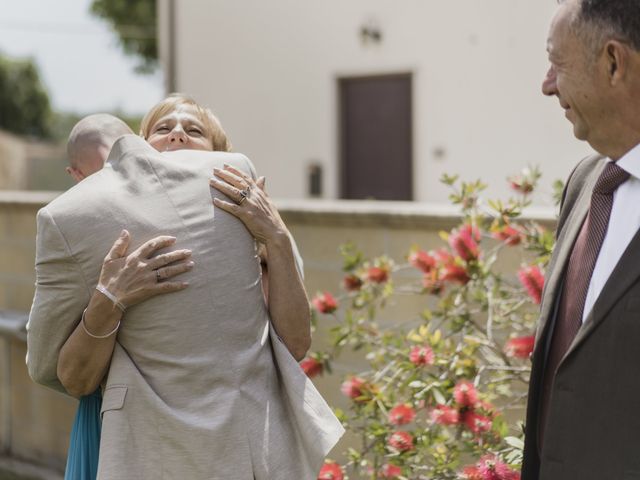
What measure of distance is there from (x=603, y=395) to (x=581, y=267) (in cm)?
28

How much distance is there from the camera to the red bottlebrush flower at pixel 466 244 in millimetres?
3576

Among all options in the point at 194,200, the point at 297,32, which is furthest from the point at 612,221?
the point at 297,32

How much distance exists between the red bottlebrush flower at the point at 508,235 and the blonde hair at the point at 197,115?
4.12 feet

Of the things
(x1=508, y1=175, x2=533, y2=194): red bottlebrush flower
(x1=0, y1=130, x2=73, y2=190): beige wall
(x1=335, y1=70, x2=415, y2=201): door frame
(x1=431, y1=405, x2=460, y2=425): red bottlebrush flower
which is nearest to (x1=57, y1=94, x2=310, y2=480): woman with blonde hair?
(x1=431, y1=405, x2=460, y2=425): red bottlebrush flower

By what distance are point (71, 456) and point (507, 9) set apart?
7.96m

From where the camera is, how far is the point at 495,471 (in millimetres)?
2834

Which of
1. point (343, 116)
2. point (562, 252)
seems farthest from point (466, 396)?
point (343, 116)

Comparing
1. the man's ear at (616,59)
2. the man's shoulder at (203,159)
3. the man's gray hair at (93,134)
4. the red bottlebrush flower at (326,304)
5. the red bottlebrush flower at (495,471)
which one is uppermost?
the man's ear at (616,59)

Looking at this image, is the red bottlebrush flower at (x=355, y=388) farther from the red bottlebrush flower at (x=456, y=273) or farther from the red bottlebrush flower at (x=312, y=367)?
the red bottlebrush flower at (x=456, y=273)

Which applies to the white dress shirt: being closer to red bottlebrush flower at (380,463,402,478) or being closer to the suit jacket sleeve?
the suit jacket sleeve

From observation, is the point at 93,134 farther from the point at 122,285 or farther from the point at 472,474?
the point at 472,474

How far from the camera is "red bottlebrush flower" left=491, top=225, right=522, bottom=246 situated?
11.9 ft

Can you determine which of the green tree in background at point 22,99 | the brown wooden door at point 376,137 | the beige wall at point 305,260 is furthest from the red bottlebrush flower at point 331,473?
the green tree in background at point 22,99

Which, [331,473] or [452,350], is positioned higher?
[452,350]
